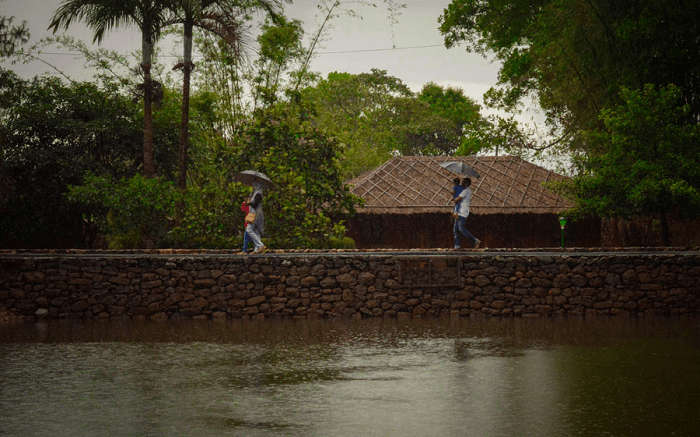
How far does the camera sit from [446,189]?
92.2 ft

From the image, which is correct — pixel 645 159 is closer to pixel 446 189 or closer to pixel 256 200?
pixel 446 189

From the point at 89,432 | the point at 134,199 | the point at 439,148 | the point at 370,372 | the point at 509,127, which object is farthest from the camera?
the point at 439,148

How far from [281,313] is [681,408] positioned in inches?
371

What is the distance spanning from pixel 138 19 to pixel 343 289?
1143 centimetres

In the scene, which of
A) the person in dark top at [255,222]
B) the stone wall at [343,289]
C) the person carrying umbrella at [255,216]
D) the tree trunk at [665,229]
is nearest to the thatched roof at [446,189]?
the tree trunk at [665,229]

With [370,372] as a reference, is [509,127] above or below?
above

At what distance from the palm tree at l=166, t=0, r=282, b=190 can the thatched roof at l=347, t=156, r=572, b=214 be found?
24.8ft

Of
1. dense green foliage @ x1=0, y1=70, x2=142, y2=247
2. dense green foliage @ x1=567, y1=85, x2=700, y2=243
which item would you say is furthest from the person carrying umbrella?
dense green foliage @ x1=0, y1=70, x2=142, y2=247

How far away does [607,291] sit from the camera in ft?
49.0

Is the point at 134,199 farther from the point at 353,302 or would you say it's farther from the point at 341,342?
the point at 341,342

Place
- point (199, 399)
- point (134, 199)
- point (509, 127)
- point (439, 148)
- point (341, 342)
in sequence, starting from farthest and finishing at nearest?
point (439, 148) → point (509, 127) → point (134, 199) → point (341, 342) → point (199, 399)

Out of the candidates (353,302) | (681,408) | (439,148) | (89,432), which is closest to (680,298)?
(353,302)

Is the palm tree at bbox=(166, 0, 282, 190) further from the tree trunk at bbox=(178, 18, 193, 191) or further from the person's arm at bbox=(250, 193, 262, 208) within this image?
the person's arm at bbox=(250, 193, 262, 208)

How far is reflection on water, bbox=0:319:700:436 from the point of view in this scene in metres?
6.17
